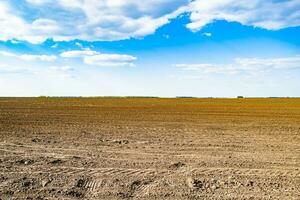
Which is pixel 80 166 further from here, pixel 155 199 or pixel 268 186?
pixel 268 186

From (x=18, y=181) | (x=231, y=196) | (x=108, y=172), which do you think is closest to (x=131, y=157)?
(x=108, y=172)

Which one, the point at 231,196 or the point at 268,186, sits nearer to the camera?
the point at 231,196

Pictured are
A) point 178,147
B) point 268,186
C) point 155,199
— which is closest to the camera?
point 155,199

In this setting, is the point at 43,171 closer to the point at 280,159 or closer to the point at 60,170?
the point at 60,170

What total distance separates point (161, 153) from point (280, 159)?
3.54 metres

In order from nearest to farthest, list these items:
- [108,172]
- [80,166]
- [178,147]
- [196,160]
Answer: [108,172]
[80,166]
[196,160]
[178,147]

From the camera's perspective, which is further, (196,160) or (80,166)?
(196,160)

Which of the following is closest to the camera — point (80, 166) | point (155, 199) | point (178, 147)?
point (155, 199)

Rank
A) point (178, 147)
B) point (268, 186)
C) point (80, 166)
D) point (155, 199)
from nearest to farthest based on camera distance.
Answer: point (155, 199)
point (268, 186)
point (80, 166)
point (178, 147)

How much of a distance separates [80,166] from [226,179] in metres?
3.70

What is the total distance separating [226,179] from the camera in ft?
27.7

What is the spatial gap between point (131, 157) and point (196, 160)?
1889 millimetres

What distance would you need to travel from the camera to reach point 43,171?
914 cm

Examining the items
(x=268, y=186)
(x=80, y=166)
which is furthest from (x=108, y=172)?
(x=268, y=186)
